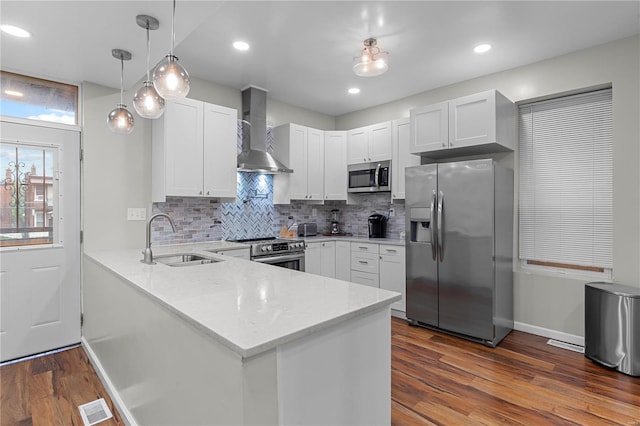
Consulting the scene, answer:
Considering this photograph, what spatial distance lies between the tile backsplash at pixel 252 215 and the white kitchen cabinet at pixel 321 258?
68 centimetres

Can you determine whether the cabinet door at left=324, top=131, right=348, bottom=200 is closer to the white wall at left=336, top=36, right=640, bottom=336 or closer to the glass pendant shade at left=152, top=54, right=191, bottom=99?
the white wall at left=336, top=36, right=640, bottom=336

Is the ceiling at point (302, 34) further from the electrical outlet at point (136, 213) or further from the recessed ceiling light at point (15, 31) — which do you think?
the electrical outlet at point (136, 213)

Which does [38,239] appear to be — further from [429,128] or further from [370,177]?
[429,128]

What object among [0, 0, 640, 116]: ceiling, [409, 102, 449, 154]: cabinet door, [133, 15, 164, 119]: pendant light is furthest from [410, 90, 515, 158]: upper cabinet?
[133, 15, 164, 119]: pendant light

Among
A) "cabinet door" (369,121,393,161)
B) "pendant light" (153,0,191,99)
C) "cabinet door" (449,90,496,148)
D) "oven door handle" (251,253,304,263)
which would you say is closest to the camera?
"pendant light" (153,0,191,99)

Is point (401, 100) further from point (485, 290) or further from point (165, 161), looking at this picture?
point (165, 161)

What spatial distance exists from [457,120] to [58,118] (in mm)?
3846

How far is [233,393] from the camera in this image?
105 centimetres

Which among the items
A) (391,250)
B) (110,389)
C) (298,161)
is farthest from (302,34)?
(110,389)

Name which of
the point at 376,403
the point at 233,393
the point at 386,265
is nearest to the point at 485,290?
the point at 386,265

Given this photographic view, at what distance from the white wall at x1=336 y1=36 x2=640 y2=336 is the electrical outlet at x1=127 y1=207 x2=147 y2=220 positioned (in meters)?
3.75

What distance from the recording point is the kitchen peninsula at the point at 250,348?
107cm

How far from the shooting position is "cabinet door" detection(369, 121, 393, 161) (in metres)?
4.36

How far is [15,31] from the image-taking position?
7.26ft
